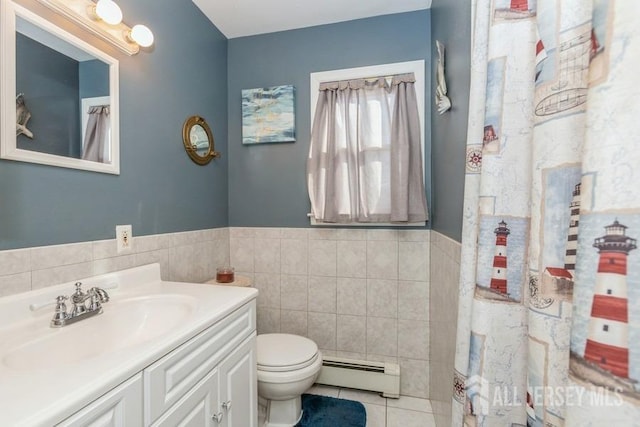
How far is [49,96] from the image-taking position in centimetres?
100

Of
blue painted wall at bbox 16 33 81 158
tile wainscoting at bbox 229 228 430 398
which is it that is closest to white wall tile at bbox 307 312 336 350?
tile wainscoting at bbox 229 228 430 398

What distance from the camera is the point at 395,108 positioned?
1800mm

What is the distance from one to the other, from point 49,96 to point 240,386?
1292 millimetres

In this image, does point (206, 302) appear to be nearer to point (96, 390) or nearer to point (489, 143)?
point (96, 390)

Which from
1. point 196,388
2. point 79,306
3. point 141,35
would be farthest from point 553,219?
point 141,35

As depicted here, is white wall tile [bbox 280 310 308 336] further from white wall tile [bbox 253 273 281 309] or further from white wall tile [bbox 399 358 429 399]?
white wall tile [bbox 399 358 429 399]

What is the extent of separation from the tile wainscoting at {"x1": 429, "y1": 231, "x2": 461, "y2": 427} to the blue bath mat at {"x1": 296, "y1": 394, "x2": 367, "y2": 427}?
1.44ft

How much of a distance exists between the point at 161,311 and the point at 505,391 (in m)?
1.15

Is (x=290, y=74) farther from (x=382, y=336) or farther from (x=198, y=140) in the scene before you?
(x=382, y=336)

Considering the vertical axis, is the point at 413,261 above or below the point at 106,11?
below

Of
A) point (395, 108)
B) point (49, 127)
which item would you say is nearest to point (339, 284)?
point (395, 108)

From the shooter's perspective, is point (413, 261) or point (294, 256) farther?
point (294, 256)

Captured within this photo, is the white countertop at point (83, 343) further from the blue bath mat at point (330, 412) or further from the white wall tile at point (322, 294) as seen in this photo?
the blue bath mat at point (330, 412)

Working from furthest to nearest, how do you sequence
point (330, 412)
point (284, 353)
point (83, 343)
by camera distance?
point (330, 412) < point (284, 353) < point (83, 343)
